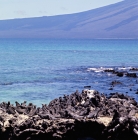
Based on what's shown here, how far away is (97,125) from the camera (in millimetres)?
19891

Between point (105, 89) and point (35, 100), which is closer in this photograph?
point (35, 100)

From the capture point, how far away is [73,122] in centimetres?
2023

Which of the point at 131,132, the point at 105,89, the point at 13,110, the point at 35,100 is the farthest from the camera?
the point at 105,89

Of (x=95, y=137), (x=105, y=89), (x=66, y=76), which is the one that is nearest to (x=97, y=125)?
(x=95, y=137)

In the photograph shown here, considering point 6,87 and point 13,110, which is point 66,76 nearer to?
point 6,87

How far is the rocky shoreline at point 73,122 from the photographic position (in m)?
19.1

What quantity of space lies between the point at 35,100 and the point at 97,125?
17.1 meters

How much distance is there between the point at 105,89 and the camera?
149ft

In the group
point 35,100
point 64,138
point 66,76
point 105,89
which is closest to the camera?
point 64,138

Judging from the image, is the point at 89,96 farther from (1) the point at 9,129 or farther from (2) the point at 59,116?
(1) the point at 9,129

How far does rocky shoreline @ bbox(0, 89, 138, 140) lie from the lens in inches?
753

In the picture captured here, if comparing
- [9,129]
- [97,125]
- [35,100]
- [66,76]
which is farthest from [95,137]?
[66,76]

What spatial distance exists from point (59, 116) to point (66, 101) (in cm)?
290

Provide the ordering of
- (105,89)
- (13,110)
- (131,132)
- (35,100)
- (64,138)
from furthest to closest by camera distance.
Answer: (105,89)
(35,100)
(13,110)
(64,138)
(131,132)
